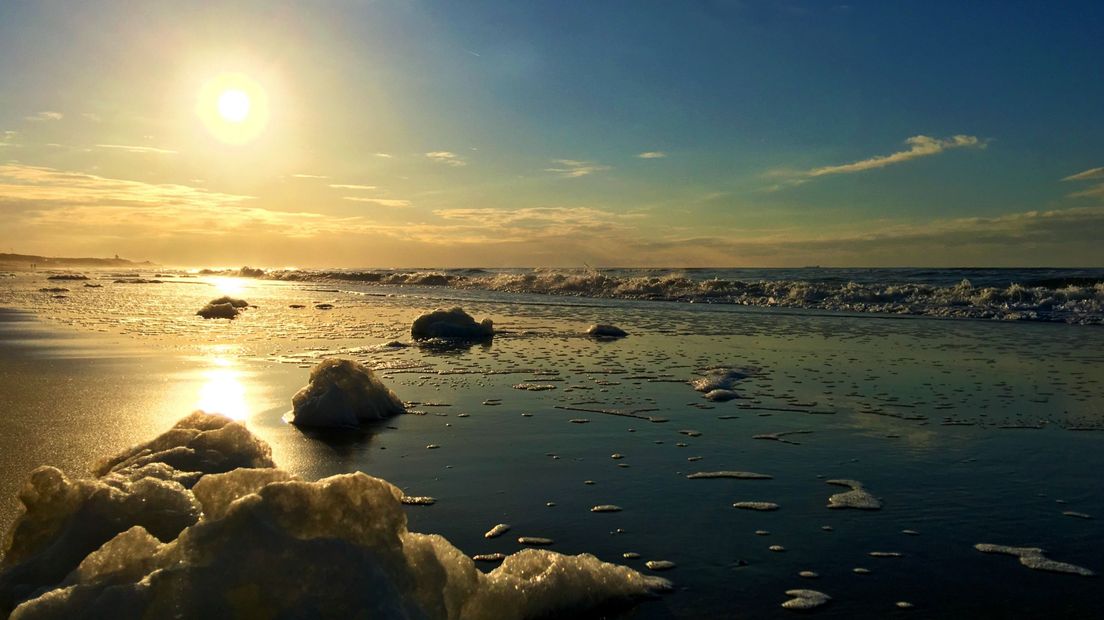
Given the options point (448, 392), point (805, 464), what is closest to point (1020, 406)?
point (805, 464)

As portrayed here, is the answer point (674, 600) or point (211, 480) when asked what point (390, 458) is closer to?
point (211, 480)

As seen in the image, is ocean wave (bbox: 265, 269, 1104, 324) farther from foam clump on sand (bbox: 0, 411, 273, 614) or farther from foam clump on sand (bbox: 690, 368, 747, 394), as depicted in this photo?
foam clump on sand (bbox: 0, 411, 273, 614)

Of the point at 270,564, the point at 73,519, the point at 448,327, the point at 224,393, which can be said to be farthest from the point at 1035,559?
the point at 448,327

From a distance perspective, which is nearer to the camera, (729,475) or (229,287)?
(729,475)

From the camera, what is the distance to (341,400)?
6477 mm

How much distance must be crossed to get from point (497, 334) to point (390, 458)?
9.59m

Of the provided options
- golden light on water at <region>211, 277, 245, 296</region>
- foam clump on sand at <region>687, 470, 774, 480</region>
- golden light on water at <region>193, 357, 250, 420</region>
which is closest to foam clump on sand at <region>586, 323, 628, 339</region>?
golden light on water at <region>193, 357, 250, 420</region>

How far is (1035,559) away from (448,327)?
1121cm

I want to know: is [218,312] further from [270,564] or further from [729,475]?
[270,564]

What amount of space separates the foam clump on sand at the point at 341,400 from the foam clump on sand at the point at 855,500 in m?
4.01

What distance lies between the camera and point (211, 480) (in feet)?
9.39

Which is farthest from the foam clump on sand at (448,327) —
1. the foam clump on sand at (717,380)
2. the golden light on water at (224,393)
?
the foam clump on sand at (717,380)

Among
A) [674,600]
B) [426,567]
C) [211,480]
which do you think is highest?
[211,480]

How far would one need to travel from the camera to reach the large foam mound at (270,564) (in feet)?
7.40
